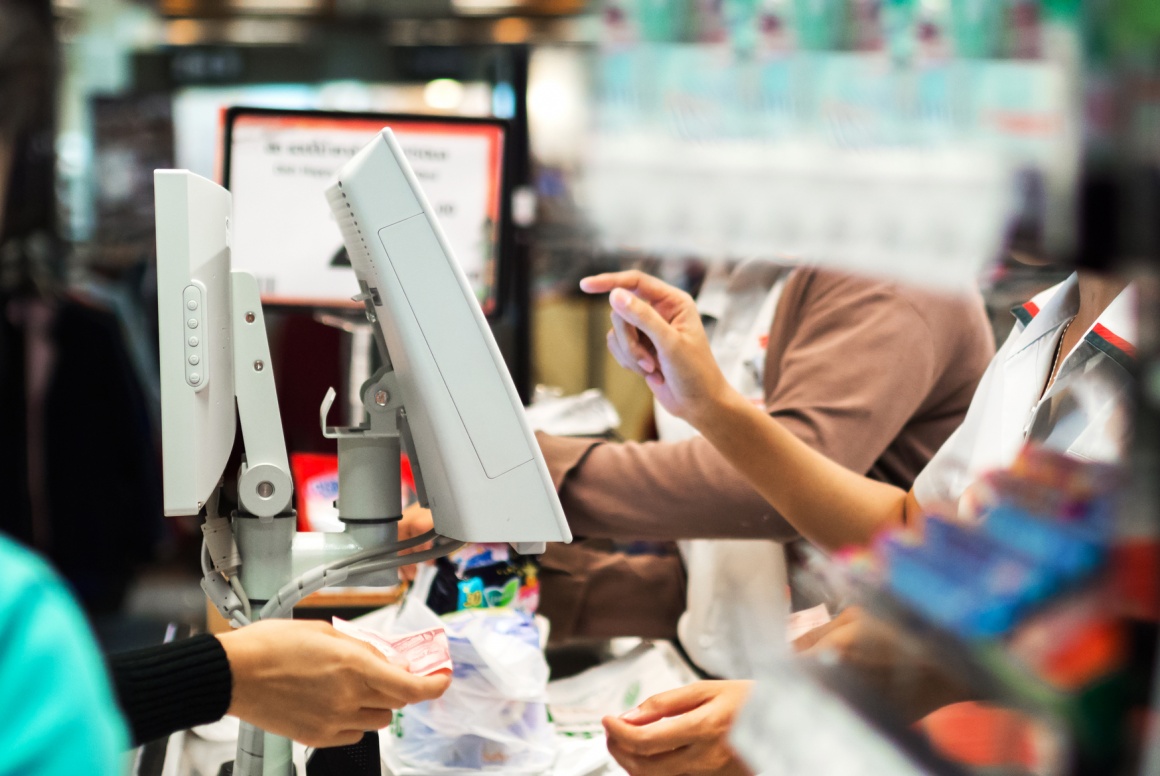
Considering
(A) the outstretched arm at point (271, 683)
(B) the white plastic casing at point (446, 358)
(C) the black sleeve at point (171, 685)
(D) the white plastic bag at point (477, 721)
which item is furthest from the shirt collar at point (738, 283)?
(C) the black sleeve at point (171, 685)

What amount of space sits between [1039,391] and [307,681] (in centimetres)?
86

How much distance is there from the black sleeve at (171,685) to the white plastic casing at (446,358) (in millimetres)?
265

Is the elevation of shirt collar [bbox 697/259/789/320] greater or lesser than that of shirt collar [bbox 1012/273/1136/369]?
lesser

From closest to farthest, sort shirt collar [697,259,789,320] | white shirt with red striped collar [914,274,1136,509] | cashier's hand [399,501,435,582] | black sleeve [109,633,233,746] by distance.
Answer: white shirt with red striped collar [914,274,1136,509] → black sleeve [109,633,233,746] → cashier's hand [399,501,435,582] → shirt collar [697,259,789,320]

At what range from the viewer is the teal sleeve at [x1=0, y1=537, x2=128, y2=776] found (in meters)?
0.57

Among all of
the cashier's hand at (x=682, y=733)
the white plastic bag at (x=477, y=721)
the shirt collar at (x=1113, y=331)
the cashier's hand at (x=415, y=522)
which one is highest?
the shirt collar at (x=1113, y=331)

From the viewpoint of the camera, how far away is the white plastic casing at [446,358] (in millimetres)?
1025

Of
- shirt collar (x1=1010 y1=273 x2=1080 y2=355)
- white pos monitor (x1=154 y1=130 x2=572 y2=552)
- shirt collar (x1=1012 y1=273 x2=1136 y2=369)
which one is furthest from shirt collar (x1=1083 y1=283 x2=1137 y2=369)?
white pos monitor (x1=154 y1=130 x2=572 y2=552)

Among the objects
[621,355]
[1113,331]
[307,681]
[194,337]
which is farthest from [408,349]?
[1113,331]

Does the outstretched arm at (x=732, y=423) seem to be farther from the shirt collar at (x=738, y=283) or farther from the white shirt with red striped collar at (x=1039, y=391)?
the shirt collar at (x=738, y=283)

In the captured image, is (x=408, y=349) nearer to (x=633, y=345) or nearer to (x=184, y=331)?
(x=184, y=331)

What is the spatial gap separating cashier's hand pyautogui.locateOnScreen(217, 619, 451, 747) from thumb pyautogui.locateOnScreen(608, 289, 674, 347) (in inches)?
20.4

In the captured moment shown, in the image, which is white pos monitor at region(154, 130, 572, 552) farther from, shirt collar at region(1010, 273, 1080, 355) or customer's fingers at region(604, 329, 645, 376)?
shirt collar at region(1010, 273, 1080, 355)

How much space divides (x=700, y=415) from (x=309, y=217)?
34.3 inches
